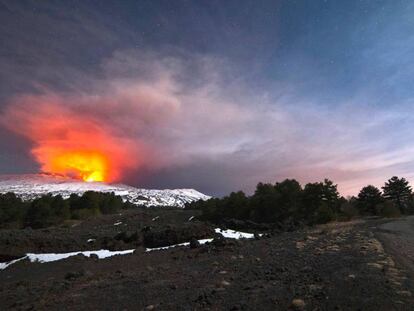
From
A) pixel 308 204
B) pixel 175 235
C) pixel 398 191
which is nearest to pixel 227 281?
pixel 175 235

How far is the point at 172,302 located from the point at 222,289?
186 cm

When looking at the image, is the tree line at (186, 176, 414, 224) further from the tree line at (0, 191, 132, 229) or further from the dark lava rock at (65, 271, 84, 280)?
the dark lava rock at (65, 271, 84, 280)

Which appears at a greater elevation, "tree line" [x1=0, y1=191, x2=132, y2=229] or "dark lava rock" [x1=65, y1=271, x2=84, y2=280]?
"tree line" [x1=0, y1=191, x2=132, y2=229]

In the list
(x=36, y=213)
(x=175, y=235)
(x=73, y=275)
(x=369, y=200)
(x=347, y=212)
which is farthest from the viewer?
(x=369, y=200)

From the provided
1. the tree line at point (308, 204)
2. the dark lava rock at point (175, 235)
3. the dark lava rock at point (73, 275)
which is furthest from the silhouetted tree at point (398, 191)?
the dark lava rock at point (73, 275)

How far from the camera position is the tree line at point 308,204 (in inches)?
2098

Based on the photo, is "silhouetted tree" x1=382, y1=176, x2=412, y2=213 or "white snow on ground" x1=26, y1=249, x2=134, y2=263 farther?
"silhouetted tree" x1=382, y1=176, x2=412, y2=213

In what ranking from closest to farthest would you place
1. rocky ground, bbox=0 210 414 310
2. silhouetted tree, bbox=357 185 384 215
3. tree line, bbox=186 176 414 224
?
rocky ground, bbox=0 210 414 310 → tree line, bbox=186 176 414 224 → silhouetted tree, bbox=357 185 384 215

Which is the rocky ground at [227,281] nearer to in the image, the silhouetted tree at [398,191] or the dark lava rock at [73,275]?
the dark lava rock at [73,275]

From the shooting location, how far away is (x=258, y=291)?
36.5ft

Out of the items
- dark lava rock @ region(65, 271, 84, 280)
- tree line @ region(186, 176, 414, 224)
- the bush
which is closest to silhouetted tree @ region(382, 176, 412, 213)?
tree line @ region(186, 176, 414, 224)

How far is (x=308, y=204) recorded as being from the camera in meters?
54.7

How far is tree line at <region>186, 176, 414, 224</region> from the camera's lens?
53.3 meters

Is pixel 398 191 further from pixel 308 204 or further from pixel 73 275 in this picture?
pixel 73 275
